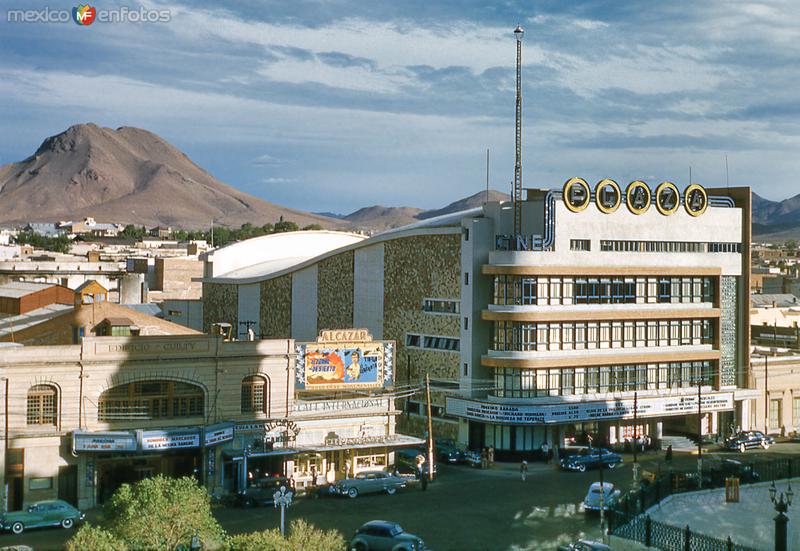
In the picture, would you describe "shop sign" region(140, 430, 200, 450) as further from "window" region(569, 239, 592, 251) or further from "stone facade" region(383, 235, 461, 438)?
"window" region(569, 239, 592, 251)

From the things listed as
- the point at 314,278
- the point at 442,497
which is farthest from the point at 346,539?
the point at 314,278

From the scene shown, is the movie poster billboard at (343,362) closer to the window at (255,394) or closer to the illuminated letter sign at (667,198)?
the window at (255,394)

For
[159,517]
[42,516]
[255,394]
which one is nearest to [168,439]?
[255,394]

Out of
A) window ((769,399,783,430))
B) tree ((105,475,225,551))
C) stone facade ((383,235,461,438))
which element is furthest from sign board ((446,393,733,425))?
tree ((105,475,225,551))

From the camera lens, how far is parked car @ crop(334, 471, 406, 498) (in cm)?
5869

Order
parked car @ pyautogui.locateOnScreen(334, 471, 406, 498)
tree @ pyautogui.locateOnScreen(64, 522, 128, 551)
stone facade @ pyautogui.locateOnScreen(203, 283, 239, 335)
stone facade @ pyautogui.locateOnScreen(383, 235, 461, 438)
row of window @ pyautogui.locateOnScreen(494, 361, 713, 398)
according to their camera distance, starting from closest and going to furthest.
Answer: tree @ pyautogui.locateOnScreen(64, 522, 128, 551), parked car @ pyautogui.locateOnScreen(334, 471, 406, 498), row of window @ pyautogui.locateOnScreen(494, 361, 713, 398), stone facade @ pyautogui.locateOnScreen(383, 235, 461, 438), stone facade @ pyautogui.locateOnScreen(203, 283, 239, 335)

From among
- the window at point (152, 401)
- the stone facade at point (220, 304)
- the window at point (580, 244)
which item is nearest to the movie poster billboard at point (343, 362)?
the window at point (152, 401)

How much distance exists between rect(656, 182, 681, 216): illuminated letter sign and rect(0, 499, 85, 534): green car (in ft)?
156

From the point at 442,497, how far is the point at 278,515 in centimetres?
1005

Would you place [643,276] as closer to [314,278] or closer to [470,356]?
[470,356]

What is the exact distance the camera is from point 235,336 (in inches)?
3883

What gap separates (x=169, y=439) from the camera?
56.8 m

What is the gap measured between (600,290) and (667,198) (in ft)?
31.6

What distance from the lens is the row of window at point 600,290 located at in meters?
74.1
